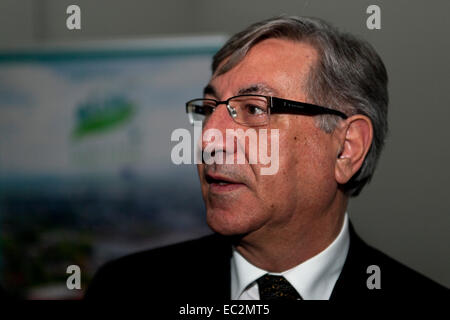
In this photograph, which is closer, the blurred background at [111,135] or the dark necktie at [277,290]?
the dark necktie at [277,290]

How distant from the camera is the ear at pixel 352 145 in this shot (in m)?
1.09

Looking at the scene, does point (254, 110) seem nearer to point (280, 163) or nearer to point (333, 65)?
point (280, 163)

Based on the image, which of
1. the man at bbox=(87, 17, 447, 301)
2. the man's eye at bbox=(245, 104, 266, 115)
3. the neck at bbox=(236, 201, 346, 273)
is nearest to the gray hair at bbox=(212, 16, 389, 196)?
the man at bbox=(87, 17, 447, 301)

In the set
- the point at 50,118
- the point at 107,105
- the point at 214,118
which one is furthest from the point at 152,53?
the point at 214,118

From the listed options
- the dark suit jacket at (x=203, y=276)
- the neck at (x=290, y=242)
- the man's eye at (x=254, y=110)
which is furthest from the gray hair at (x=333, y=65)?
the dark suit jacket at (x=203, y=276)

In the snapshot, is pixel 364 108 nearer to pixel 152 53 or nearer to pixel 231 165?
pixel 231 165

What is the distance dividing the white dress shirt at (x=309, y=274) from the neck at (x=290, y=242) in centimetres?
2

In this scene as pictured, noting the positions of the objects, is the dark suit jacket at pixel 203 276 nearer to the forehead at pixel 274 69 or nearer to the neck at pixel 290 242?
the neck at pixel 290 242

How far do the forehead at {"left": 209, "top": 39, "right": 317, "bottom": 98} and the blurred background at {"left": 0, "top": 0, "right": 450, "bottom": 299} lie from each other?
0.74 feet

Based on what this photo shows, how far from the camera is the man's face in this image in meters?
1.01

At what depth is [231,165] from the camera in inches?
39.9

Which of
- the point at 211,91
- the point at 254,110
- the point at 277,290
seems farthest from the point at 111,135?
the point at 277,290

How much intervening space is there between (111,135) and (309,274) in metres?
0.91

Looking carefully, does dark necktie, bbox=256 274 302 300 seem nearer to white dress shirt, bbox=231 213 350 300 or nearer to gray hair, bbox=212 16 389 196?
white dress shirt, bbox=231 213 350 300
